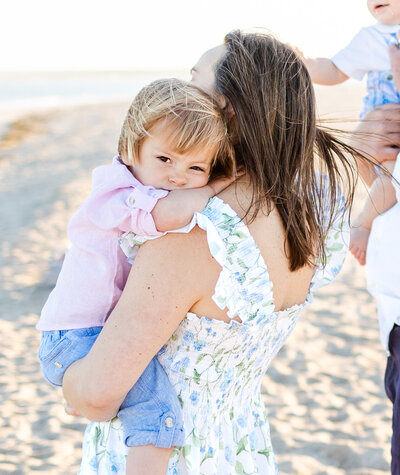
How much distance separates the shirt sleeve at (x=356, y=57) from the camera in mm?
2604

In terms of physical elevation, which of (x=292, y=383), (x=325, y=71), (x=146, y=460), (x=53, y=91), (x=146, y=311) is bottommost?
(x=53, y=91)

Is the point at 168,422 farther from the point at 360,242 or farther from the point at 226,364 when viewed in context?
the point at 360,242

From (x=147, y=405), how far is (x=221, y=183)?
1.77 feet

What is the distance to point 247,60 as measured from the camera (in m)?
1.43

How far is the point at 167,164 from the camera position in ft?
4.80

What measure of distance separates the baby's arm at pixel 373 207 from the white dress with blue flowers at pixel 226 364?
0.59m

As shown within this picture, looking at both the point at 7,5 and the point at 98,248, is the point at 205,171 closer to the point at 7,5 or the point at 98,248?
the point at 98,248

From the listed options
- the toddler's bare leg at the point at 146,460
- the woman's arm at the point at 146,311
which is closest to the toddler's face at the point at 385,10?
the woman's arm at the point at 146,311

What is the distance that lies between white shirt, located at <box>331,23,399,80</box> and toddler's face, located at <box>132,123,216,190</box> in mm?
1376

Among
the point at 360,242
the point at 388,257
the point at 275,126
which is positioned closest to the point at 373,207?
the point at 360,242

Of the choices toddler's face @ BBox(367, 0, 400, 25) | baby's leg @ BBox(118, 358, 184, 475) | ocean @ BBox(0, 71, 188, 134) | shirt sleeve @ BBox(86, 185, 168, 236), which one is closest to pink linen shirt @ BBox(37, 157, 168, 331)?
shirt sleeve @ BBox(86, 185, 168, 236)

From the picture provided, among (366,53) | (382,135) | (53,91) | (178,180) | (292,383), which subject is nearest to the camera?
(178,180)

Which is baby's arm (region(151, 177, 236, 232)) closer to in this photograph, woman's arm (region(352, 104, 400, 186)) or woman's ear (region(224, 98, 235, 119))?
woman's ear (region(224, 98, 235, 119))

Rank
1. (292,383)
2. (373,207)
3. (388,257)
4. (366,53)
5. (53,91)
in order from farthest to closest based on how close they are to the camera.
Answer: (53,91), (292,383), (366,53), (373,207), (388,257)
